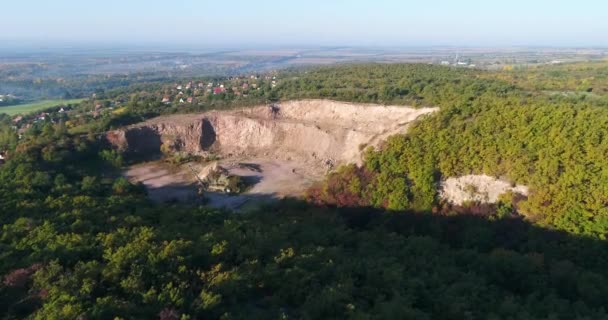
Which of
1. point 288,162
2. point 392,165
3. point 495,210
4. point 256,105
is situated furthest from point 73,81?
point 495,210

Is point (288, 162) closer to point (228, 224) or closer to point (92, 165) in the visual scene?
point (92, 165)

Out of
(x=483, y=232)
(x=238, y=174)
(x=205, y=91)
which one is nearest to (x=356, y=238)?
(x=483, y=232)

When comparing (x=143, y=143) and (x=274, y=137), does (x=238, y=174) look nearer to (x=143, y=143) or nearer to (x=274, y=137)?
(x=274, y=137)

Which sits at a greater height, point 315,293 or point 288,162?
point 315,293

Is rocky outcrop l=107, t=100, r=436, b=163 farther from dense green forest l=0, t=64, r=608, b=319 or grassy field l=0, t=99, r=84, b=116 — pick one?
grassy field l=0, t=99, r=84, b=116

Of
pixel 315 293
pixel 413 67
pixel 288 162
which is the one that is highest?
pixel 413 67

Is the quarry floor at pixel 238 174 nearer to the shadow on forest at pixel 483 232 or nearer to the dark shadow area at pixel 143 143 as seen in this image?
the dark shadow area at pixel 143 143
